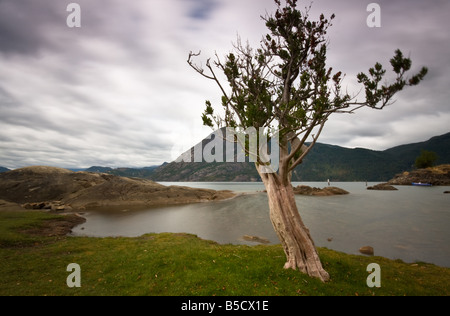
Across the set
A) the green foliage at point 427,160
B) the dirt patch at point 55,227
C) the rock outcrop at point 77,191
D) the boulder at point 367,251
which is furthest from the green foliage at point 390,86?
the green foliage at point 427,160

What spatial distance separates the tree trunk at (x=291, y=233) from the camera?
11719mm

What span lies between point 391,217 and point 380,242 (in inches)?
917

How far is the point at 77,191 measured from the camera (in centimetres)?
7331

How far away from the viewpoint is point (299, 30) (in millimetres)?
12555

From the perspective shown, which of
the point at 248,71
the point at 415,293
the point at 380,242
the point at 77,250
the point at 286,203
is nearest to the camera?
the point at 415,293

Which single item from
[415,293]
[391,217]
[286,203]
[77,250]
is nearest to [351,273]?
[415,293]

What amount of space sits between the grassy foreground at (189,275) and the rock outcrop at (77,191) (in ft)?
180

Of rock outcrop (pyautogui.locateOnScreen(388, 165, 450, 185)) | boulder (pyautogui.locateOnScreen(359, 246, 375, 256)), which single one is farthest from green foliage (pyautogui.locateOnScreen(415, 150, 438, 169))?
boulder (pyautogui.locateOnScreen(359, 246, 375, 256))

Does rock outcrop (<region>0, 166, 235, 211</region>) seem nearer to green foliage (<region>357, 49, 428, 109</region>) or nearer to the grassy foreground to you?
the grassy foreground

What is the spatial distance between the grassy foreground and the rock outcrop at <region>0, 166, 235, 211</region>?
55015 mm

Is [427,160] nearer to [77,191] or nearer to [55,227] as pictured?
[55,227]

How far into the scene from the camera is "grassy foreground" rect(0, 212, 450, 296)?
34.6ft

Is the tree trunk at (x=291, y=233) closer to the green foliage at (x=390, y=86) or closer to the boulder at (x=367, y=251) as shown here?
the green foliage at (x=390, y=86)
